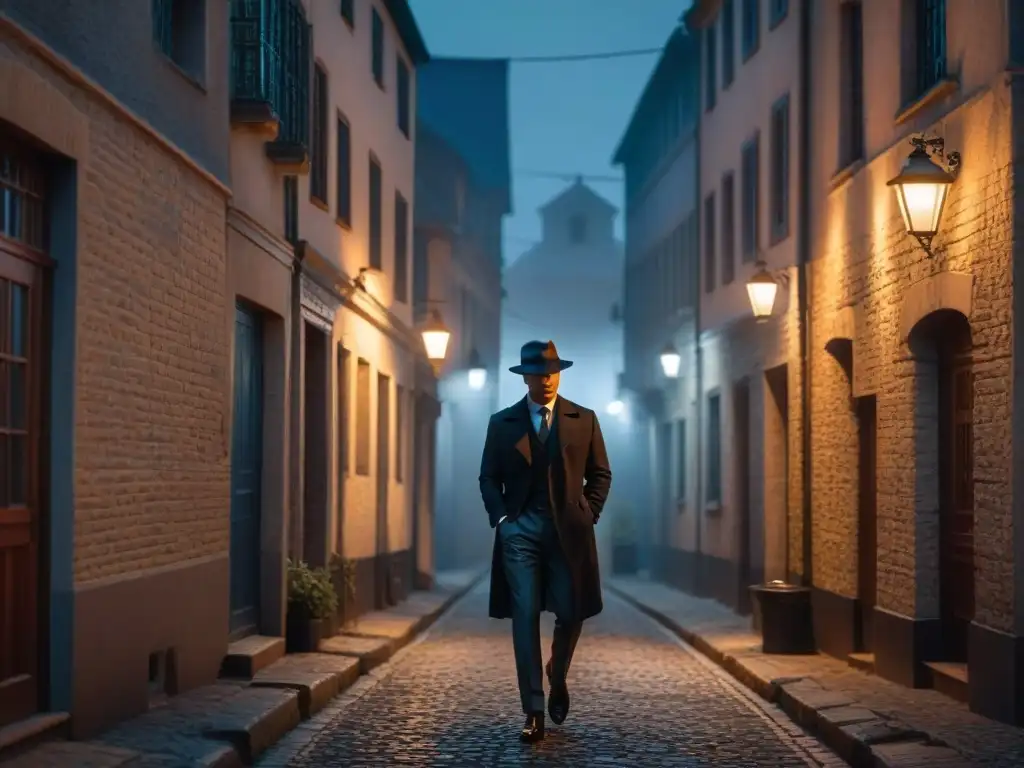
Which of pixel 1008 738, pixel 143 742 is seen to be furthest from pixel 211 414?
pixel 1008 738

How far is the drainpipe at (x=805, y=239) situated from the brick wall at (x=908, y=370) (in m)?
0.24

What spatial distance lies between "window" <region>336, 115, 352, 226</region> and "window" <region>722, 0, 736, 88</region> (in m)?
5.64

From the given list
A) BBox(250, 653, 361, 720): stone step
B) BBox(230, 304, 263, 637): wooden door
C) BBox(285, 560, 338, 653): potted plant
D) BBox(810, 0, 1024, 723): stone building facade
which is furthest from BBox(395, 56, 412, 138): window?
BBox(250, 653, 361, 720): stone step

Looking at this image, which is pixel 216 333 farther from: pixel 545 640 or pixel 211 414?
pixel 545 640

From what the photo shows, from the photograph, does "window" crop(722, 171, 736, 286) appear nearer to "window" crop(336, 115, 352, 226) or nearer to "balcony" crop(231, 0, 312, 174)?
"window" crop(336, 115, 352, 226)

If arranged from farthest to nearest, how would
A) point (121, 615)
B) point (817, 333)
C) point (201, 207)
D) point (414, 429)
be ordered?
point (414, 429) → point (817, 333) → point (201, 207) → point (121, 615)

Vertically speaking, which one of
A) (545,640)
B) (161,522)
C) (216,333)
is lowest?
(545,640)

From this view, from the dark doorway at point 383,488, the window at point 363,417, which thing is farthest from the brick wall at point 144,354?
the dark doorway at point 383,488

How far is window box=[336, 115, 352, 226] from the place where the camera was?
19.3 m

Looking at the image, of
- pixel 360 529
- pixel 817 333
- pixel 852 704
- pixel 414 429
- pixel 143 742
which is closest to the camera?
pixel 143 742

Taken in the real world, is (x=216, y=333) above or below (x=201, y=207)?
below

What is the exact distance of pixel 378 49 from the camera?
22547 mm

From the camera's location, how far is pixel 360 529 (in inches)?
802

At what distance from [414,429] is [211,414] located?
14.6m
